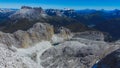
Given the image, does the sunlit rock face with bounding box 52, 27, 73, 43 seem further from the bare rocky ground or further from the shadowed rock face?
the shadowed rock face

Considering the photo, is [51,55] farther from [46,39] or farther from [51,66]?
[46,39]

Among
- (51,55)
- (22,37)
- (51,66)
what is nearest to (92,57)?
(51,66)

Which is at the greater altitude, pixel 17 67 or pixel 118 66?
pixel 17 67

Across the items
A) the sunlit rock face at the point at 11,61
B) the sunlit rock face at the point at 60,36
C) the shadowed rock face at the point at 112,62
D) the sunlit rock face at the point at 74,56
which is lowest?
the sunlit rock face at the point at 60,36

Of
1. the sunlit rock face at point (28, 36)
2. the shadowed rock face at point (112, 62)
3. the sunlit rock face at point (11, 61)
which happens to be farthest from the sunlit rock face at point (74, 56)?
the sunlit rock face at point (11, 61)

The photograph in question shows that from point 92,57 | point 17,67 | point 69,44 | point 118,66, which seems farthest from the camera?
point 69,44

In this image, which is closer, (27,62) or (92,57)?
(27,62)

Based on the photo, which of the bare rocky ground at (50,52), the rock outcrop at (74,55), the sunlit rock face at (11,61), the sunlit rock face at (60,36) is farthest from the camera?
the sunlit rock face at (60,36)

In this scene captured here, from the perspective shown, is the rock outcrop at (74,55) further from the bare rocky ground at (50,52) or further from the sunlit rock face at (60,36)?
the sunlit rock face at (60,36)
